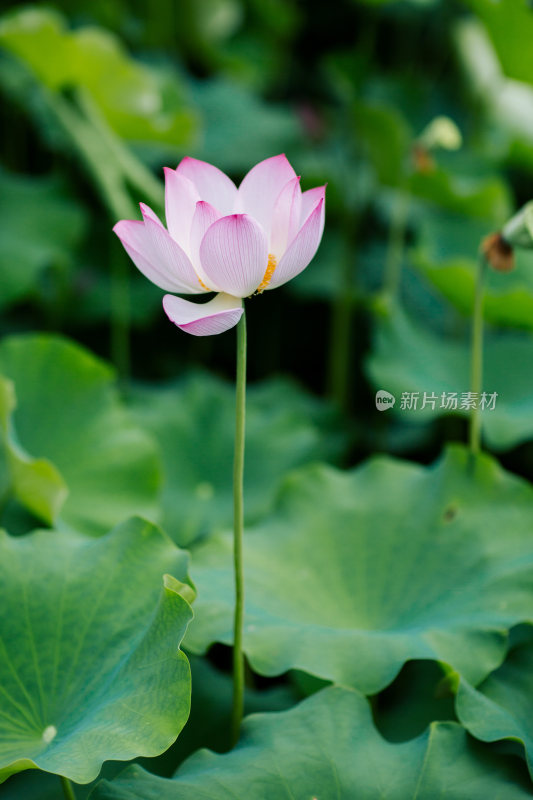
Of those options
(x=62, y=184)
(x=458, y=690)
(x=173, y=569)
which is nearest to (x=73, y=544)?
(x=173, y=569)

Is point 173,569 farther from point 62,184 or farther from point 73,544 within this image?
point 62,184

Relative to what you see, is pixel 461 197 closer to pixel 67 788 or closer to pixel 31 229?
pixel 31 229

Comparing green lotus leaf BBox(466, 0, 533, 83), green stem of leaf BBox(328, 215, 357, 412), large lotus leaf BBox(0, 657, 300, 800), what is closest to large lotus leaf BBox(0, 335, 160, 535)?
large lotus leaf BBox(0, 657, 300, 800)

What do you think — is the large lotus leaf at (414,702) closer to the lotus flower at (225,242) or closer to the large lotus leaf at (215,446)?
the large lotus leaf at (215,446)

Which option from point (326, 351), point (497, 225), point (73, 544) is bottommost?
point (326, 351)

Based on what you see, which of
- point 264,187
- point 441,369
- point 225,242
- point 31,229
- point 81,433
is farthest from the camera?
point 31,229

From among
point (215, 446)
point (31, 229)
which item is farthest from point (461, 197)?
point (31, 229)
